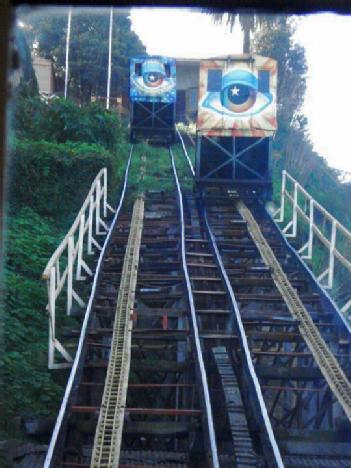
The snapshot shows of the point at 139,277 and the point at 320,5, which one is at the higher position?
the point at 320,5

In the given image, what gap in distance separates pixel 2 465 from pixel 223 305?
3548 millimetres

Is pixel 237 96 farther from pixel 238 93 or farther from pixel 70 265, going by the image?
pixel 70 265

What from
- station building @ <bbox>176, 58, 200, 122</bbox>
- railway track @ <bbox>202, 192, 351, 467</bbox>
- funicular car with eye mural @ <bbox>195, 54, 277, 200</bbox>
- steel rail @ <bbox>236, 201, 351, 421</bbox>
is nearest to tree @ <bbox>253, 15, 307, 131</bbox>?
station building @ <bbox>176, 58, 200, 122</bbox>

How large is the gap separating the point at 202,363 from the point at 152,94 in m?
14.6

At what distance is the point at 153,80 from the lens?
19359 millimetres

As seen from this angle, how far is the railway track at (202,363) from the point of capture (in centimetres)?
472

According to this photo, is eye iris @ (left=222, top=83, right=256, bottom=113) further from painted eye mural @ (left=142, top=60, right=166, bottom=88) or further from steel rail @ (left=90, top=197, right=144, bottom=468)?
painted eye mural @ (left=142, top=60, right=166, bottom=88)

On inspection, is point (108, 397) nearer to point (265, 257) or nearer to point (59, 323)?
point (59, 323)

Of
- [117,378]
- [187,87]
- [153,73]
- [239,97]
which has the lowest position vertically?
[117,378]

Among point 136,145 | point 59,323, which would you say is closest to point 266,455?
point 59,323

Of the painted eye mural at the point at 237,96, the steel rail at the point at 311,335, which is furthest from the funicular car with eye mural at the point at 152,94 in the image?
Result: the steel rail at the point at 311,335

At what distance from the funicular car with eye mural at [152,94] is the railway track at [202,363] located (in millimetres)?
9767

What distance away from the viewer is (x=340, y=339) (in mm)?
6406

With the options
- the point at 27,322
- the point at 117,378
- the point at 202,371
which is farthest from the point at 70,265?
the point at 202,371
